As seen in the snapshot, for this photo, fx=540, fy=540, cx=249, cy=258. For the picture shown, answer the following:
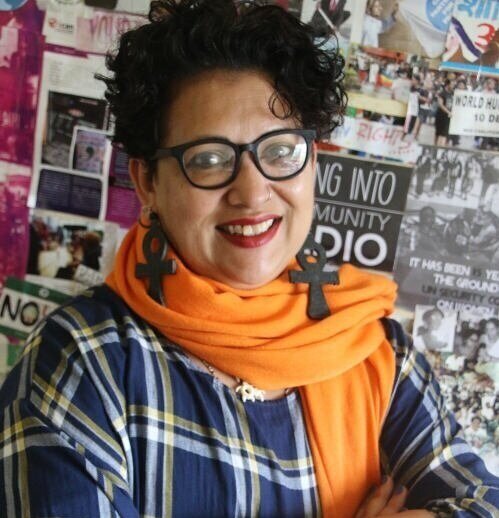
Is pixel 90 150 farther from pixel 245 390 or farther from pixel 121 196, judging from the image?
pixel 245 390

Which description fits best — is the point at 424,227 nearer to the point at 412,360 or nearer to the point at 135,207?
the point at 412,360

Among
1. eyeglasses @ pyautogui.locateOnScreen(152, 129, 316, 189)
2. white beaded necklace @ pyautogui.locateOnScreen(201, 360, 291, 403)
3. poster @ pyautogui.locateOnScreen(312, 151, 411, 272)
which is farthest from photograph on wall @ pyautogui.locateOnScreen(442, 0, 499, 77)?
white beaded necklace @ pyautogui.locateOnScreen(201, 360, 291, 403)

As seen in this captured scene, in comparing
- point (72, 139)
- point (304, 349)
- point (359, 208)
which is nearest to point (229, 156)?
point (304, 349)

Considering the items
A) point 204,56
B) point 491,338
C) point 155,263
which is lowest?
point 491,338

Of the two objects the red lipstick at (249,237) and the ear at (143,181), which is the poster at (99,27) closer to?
the ear at (143,181)

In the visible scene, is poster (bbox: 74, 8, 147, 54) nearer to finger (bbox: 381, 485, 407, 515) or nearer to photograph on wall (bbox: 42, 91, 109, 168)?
photograph on wall (bbox: 42, 91, 109, 168)

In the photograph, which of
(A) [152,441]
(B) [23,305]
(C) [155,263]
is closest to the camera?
(A) [152,441]

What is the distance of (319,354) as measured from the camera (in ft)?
2.93

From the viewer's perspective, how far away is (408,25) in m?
1.11

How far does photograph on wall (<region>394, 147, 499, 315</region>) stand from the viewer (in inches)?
45.1

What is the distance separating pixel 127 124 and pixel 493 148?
0.75 meters

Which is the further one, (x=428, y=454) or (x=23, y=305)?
(x=23, y=305)

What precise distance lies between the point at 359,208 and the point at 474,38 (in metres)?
0.41

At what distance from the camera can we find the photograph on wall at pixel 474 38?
3.58ft
